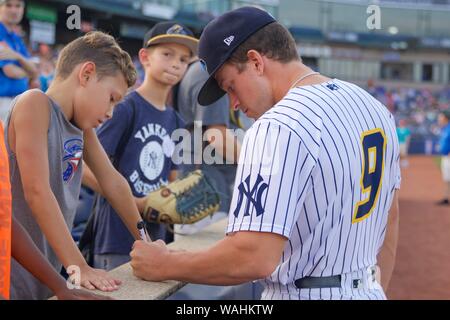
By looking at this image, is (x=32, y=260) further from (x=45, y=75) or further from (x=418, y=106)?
(x=418, y=106)

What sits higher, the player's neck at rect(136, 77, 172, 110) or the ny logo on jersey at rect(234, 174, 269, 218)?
the player's neck at rect(136, 77, 172, 110)

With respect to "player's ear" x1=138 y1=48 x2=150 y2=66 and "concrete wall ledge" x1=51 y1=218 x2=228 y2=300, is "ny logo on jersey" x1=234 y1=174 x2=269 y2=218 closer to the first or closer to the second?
"concrete wall ledge" x1=51 y1=218 x2=228 y2=300

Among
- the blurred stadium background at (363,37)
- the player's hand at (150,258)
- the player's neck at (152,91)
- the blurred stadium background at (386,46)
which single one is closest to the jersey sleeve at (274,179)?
the player's hand at (150,258)

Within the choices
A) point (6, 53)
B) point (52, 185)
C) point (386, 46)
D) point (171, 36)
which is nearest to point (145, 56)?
point (171, 36)

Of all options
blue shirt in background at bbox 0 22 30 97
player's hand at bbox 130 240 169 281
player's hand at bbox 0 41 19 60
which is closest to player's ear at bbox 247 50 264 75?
player's hand at bbox 130 240 169 281

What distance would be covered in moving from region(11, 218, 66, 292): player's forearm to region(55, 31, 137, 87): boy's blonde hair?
25.9 inches

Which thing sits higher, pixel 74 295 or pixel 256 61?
pixel 256 61

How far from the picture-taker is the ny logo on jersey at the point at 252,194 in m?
1.39

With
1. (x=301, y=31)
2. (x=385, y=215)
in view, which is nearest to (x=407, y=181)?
(x=385, y=215)

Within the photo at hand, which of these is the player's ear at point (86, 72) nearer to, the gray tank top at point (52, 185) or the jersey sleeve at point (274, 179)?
the gray tank top at point (52, 185)

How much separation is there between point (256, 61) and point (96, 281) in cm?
89

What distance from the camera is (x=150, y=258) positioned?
1.78 m

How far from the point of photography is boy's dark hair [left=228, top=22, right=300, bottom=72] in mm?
1604

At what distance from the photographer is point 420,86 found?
40.6 m
